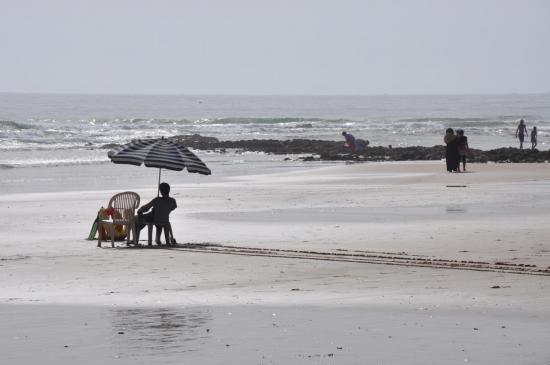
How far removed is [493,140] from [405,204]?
4267 centimetres

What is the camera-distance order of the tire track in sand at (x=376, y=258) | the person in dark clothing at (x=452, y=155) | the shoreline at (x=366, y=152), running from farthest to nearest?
the shoreline at (x=366, y=152), the person in dark clothing at (x=452, y=155), the tire track in sand at (x=376, y=258)

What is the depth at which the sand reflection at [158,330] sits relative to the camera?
358 inches

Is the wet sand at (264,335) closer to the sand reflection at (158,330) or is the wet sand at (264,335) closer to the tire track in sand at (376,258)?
the sand reflection at (158,330)

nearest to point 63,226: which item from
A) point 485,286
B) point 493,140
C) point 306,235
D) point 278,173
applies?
point 306,235

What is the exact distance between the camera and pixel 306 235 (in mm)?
17328

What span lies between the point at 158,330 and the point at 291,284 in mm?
2858

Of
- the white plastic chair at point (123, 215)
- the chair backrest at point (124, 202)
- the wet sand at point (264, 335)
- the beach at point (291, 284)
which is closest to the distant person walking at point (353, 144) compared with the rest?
the beach at point (291, 284)

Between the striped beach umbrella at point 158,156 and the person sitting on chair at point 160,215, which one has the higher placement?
the striped beach umbrella at point 158,156

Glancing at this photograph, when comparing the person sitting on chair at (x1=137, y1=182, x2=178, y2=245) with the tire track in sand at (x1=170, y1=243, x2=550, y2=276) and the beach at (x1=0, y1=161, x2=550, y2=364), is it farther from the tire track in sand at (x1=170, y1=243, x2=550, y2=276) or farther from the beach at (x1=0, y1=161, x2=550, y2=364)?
the tire track in sand at (x1=170, y1=243, x2=550, y2=276)

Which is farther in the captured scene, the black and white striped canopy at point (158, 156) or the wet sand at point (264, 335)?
the black and white striped canopy at point (158, 156)

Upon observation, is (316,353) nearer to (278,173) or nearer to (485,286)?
(485,286)

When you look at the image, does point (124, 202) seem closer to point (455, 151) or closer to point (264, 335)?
point (264, 335)

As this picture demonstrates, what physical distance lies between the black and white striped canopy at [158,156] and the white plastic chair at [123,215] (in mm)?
518

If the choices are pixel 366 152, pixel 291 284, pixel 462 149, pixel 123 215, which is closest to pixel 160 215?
pixel 123 215
